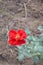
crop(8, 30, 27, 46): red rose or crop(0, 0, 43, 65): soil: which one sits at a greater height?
crop(8, 30, 27, 46): red rose

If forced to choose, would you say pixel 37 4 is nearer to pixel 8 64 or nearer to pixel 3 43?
pixel 3 43

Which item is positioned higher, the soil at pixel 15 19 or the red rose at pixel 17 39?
the red rose at pixel 17 39

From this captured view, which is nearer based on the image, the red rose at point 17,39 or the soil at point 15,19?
the red rose at point 17,39

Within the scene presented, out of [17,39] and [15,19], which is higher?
[17,39]

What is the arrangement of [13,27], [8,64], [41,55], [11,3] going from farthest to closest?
[11,3], [13,27], [8,64], [41,55]

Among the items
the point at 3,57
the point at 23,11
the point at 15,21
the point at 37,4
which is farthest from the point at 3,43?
the point at 37,4

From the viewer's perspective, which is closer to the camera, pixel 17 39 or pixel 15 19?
pixel 17 39

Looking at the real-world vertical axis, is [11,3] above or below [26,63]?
above

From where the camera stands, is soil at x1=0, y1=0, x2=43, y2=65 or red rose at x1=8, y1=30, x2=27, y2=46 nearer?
red rose at x1=8, y1=30, x2=27, y2=46
